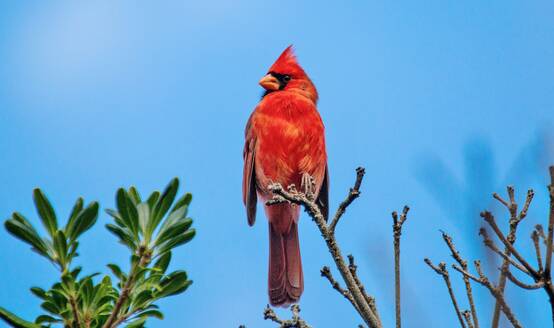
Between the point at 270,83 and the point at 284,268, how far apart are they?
1173 mm

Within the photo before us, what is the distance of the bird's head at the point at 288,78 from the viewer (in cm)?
424

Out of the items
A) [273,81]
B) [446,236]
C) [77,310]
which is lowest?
[77,310]

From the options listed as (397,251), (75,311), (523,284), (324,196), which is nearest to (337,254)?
(397,251)

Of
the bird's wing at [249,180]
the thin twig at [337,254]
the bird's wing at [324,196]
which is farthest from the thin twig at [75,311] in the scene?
the bird's wing at [324,196]

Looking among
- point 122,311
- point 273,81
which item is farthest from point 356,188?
point 273,81

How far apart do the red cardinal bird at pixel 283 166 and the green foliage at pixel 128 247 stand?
245 centimetres

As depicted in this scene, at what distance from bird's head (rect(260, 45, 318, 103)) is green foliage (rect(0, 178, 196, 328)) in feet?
10.5

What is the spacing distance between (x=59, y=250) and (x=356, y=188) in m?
1.12

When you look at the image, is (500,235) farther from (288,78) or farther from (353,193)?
(288,78)

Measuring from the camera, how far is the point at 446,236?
158cm

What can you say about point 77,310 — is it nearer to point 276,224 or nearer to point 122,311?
point 122,311

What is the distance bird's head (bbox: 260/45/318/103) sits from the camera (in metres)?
4.24

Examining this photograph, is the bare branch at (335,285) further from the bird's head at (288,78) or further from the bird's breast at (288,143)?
the bird's head at (288,78)

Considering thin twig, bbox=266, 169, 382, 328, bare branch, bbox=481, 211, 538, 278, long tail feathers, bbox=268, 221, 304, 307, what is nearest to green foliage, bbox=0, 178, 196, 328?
bare branch, bbox=481, 211, 538, 278
